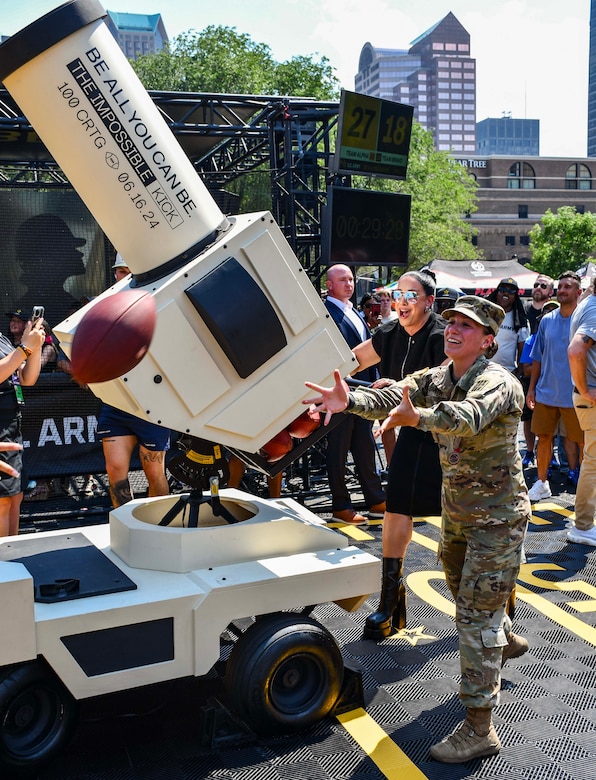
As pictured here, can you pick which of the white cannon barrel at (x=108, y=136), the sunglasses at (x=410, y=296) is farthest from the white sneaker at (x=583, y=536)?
the white cannon barrel at (x=108, y=136)

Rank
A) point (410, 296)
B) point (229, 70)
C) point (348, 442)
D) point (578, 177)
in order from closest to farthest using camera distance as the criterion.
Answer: point (410, 296)
point (348, 442)
point (229, 70)
point (578, 177)

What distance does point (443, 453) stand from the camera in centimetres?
351

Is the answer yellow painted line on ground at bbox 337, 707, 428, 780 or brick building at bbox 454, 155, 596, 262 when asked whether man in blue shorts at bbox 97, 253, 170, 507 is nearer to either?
yellow painted line on ground at bbox 337, 707, 428, 780

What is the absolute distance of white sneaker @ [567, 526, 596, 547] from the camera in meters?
6.20

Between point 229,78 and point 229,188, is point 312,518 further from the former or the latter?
point 229,78

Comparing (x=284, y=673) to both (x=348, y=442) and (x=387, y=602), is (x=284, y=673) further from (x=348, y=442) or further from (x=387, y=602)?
(x=348, y=442)

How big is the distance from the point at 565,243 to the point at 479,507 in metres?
56.7

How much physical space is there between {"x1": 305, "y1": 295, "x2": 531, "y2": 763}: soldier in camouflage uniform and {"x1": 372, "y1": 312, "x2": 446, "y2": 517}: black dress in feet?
3.01

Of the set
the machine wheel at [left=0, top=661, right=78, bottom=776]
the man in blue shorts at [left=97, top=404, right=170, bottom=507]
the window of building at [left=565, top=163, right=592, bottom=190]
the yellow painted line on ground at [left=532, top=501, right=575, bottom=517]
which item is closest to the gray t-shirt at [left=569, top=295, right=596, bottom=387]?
the yellow painted line on ground at [left=532, top=501, right=575, bottom=517]

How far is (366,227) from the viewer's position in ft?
25.8

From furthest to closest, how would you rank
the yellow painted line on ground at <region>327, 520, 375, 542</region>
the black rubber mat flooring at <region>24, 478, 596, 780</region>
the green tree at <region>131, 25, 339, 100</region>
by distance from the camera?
the green tree at <region>131, 25, 339, 100</region> < the yellow painted line on ground at <region>327, 520, 375, 542</region> < the black rubber mat flooring at <region>24, 478, 596, 780</region>

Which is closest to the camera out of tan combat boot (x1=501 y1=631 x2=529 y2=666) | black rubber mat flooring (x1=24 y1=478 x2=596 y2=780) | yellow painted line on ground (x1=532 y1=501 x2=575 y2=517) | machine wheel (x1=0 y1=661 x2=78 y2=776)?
machine wheel (x1=0 y1=661 x2=78 y2=776)

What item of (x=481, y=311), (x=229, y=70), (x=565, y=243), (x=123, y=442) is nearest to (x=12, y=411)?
(x=123, y=442)

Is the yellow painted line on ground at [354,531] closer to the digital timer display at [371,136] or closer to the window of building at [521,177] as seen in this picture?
the digital timer display at [371,136]
